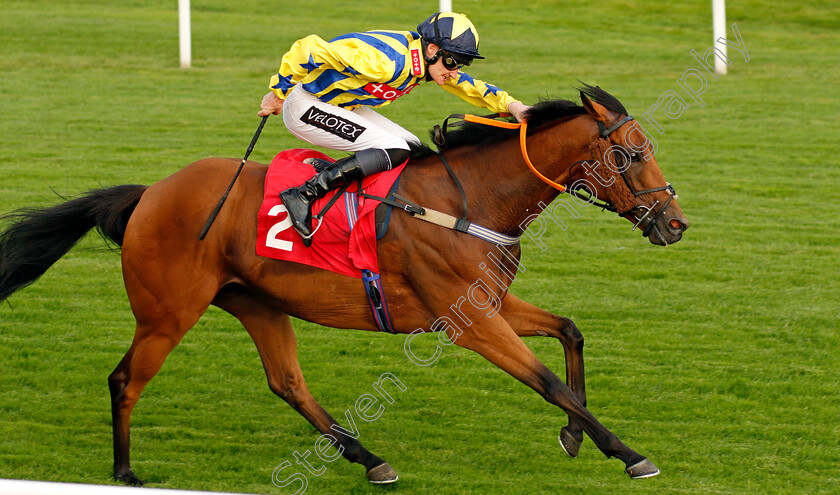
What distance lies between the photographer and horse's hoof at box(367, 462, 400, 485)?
4062mm

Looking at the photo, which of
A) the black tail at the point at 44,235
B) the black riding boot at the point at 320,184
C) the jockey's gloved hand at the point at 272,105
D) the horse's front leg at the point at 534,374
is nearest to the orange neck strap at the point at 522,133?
the black riding boot at the point at 320,184

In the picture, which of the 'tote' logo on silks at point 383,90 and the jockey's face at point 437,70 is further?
the 'tote' logo on silks at point 383,90

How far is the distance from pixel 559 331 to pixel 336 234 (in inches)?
42.7

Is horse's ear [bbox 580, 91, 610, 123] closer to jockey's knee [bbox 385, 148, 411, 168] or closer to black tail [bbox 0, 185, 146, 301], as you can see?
jockey's knee [bbox 385, 148, 411, 168]

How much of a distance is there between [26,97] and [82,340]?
723cm

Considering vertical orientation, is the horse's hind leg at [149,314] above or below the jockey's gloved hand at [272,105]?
below

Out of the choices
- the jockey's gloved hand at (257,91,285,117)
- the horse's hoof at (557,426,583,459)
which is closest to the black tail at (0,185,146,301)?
the jockey's gloved hand at (257,91,285,117)

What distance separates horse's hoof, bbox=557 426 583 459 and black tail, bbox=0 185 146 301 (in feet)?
7.23

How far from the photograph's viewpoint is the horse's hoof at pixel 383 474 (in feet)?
13.3

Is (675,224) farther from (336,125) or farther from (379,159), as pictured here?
(336,125)

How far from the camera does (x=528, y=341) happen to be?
5914 millimetres

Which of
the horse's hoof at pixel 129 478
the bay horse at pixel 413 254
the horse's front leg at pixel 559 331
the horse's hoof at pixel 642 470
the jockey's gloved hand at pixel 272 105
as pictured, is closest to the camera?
the horse's hoof at pixel 642 470

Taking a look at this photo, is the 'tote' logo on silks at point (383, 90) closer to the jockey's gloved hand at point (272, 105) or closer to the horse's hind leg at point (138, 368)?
the jockey's gloved hand at point (272, 105)

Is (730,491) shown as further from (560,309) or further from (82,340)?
(82,340)
